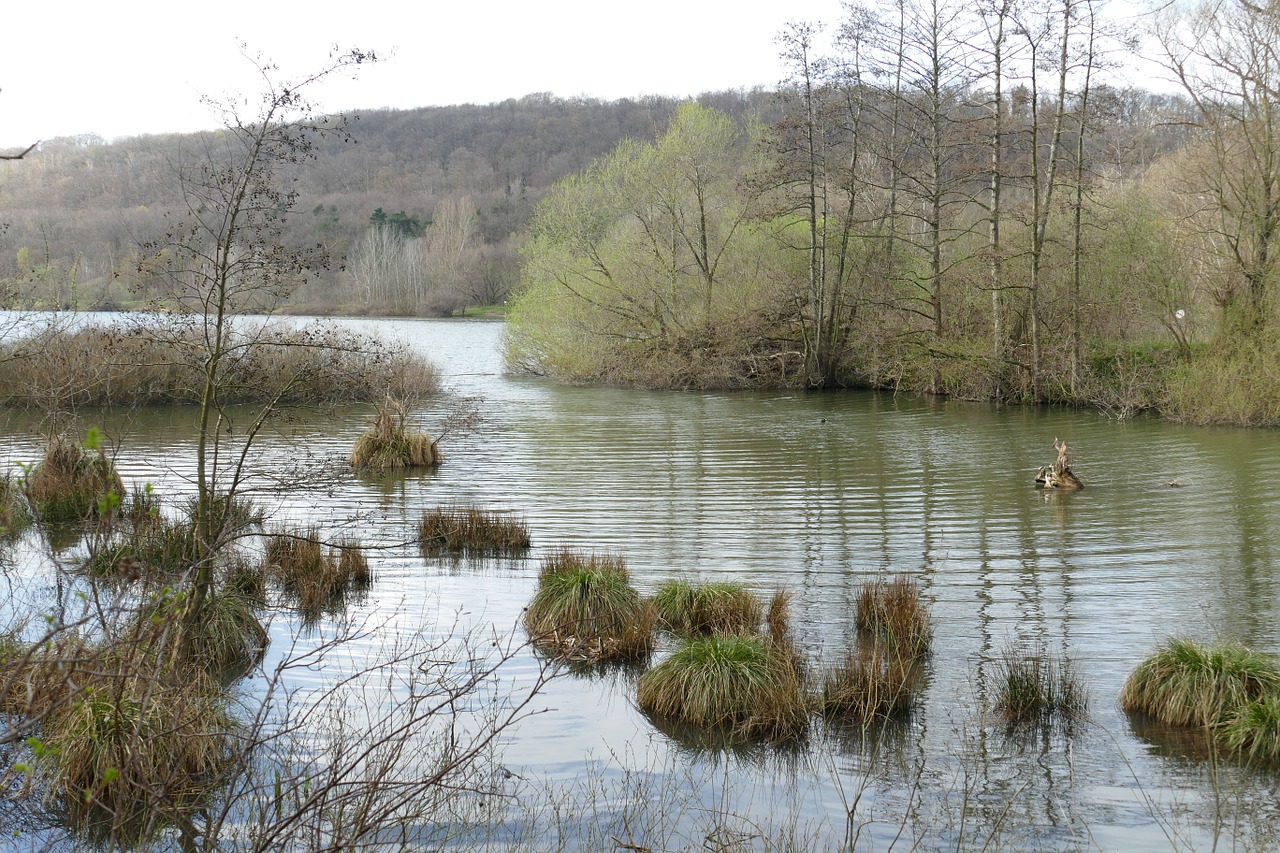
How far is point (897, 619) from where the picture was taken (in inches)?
300

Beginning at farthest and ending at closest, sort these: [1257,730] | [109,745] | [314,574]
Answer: [314,574] < [1257,730] < [109,745]

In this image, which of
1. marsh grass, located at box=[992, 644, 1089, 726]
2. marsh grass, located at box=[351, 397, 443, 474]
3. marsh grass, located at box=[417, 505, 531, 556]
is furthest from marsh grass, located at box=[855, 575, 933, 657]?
marsh grass, located at box=[351, 397, 443, 474]

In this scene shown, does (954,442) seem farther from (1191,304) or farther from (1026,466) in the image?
(1191,304)

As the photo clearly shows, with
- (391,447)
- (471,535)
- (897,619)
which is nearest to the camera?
(897,619)

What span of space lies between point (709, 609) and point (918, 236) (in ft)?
86.9

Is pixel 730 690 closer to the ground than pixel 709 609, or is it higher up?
closer to the ground

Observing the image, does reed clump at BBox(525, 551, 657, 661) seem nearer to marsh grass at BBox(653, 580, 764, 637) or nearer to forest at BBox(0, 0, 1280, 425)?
marsh grass at BBox(653, 580, 764, 637)

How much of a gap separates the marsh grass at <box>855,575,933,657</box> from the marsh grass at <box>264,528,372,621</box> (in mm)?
4304

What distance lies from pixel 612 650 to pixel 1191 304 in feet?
71.7

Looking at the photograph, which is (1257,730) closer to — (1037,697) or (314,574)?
(1037,697)

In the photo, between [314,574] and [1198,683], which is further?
[314,574]

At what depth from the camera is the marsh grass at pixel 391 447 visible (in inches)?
665

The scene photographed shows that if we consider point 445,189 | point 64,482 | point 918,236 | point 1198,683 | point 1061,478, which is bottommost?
point 1198,683

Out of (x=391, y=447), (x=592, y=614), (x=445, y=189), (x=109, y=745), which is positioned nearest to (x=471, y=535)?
(x=592, y=614)
